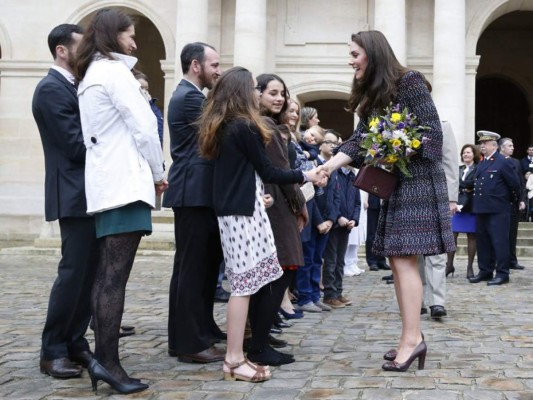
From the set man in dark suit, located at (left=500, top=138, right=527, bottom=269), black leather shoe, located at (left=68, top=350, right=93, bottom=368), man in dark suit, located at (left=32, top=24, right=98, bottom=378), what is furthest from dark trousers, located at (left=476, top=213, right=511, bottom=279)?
man in dark suit, located at (left=32, top=24, right=98, bottom=378)

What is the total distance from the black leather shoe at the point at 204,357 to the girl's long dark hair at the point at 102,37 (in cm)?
189

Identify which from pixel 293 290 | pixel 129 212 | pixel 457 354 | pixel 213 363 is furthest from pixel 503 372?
pixel 293 290

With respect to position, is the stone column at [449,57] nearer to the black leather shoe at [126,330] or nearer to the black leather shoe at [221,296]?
the black leather shoe at [221,296]

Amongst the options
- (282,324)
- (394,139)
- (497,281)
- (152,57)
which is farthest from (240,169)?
(152,57)

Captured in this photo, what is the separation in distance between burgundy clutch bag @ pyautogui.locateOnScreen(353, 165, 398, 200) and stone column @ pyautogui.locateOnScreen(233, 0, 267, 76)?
1456cm

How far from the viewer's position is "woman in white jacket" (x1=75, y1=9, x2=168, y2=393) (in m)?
4.10

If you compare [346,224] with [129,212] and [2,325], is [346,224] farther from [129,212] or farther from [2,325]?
[129,212]

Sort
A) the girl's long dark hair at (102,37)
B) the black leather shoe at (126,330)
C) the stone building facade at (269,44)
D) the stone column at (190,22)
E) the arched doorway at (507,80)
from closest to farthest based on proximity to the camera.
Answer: the girl's long dark hair at (102,37) < the black leather shoe at (126,330) < the stone building facade at (269,44) < the stone column at (190,22) < the arched doorway at (507,80)

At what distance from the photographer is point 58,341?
458cm

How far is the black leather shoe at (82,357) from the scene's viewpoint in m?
4.71

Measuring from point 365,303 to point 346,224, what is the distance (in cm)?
88

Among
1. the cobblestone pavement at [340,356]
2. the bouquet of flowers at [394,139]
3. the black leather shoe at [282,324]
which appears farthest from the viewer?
the black leather shoe at [282,324]

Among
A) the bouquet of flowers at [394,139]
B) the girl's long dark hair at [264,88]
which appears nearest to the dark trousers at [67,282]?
the girl's long dark hair at [264,88]

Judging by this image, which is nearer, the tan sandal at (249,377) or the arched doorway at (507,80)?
the tan sandal at (249,377)
